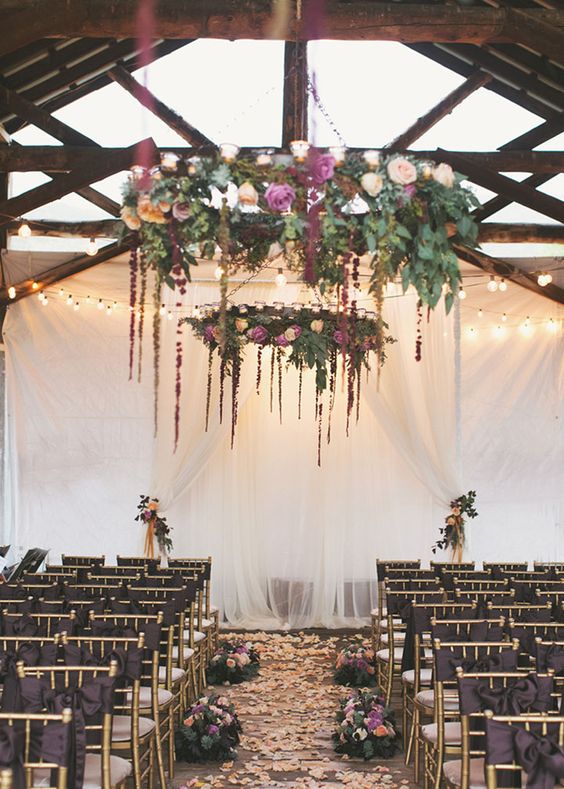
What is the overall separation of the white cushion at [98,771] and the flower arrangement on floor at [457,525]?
728 centimetres

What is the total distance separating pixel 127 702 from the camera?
537 cm

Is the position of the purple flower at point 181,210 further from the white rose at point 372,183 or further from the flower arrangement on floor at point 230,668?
the flower arrangement on floor at point 230,668

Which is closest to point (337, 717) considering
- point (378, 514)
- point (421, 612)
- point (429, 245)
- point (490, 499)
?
point (421, 612)

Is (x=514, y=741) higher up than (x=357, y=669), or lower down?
higher up

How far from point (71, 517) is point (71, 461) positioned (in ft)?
2.31

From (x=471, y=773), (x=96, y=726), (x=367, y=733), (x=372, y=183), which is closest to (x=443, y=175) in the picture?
(x=372, y=183)

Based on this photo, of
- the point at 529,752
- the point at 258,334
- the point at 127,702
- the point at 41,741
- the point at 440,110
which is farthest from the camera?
the point at 440,110

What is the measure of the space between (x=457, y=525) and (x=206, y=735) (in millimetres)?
5888

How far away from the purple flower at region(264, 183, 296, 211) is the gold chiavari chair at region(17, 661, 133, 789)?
2.21m

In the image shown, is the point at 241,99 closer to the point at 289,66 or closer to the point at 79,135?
the point at 289,66

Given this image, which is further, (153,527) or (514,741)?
(153,527)

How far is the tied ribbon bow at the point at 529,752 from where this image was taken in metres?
3.15

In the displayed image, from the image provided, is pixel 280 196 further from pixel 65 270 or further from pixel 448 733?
pixel 65 270

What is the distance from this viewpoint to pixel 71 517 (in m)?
11.9
